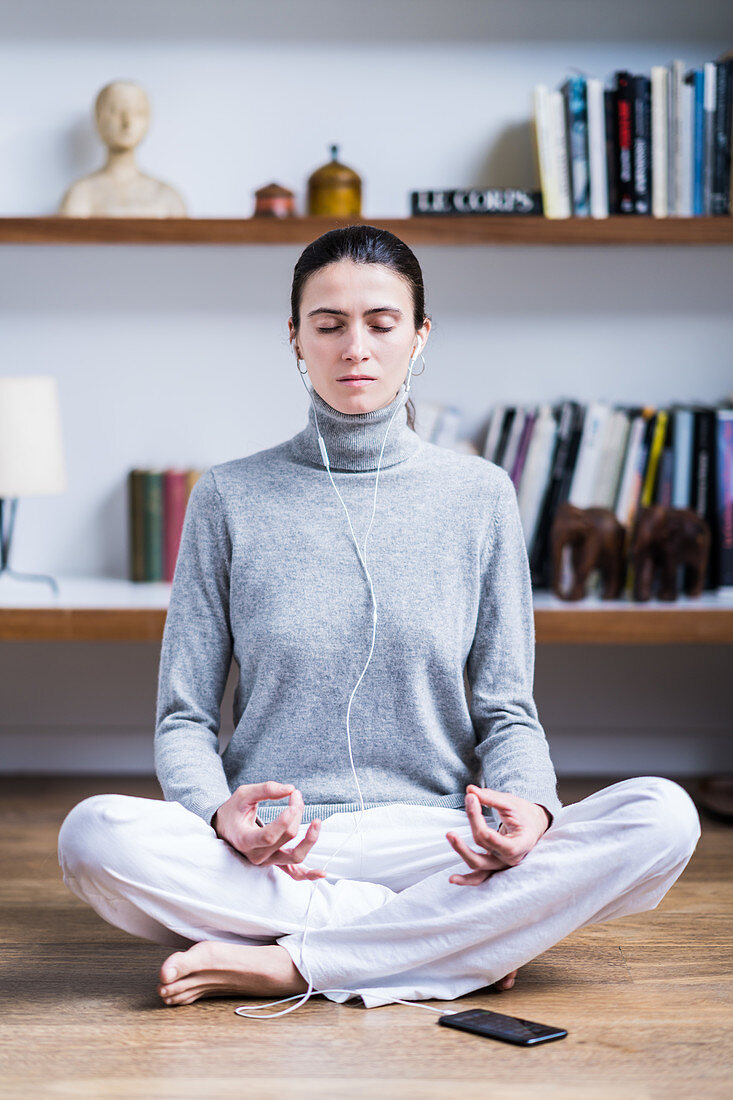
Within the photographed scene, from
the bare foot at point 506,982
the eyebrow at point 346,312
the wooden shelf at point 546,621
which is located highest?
the eyebrow at point 346,312

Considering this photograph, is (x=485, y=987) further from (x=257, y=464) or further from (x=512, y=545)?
(x=257, y=464)

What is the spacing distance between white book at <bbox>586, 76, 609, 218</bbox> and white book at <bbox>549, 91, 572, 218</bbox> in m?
0.05

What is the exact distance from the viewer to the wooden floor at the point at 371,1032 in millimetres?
1212

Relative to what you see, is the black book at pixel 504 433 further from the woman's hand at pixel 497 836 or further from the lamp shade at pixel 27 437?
the woman's hand at pixel 497 836

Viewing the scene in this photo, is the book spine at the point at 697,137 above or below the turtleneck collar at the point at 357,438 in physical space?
above

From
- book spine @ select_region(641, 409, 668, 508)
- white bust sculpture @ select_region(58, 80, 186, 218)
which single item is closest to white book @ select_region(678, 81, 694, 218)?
book spine @ select_region(641, 409, 668, 508)

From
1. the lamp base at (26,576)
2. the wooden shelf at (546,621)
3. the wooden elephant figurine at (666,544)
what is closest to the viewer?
the wooden shelf at (546,621)

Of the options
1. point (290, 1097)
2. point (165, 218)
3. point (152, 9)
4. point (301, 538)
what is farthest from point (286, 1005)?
point (152, 9)

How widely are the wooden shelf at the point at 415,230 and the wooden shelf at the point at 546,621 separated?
69cm

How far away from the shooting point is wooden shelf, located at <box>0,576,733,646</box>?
2209 mm

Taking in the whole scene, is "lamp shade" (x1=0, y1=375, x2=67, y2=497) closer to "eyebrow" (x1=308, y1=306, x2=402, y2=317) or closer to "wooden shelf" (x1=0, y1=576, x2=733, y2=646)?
"wooden shelf" (x1=0, y1=576, x2=733, y2=646)

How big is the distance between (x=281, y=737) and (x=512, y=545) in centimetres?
38

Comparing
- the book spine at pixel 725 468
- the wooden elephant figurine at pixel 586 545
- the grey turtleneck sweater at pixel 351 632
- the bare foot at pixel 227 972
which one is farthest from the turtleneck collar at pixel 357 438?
the book spine at pixel 725 468

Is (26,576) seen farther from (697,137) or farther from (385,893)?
(697,137)
